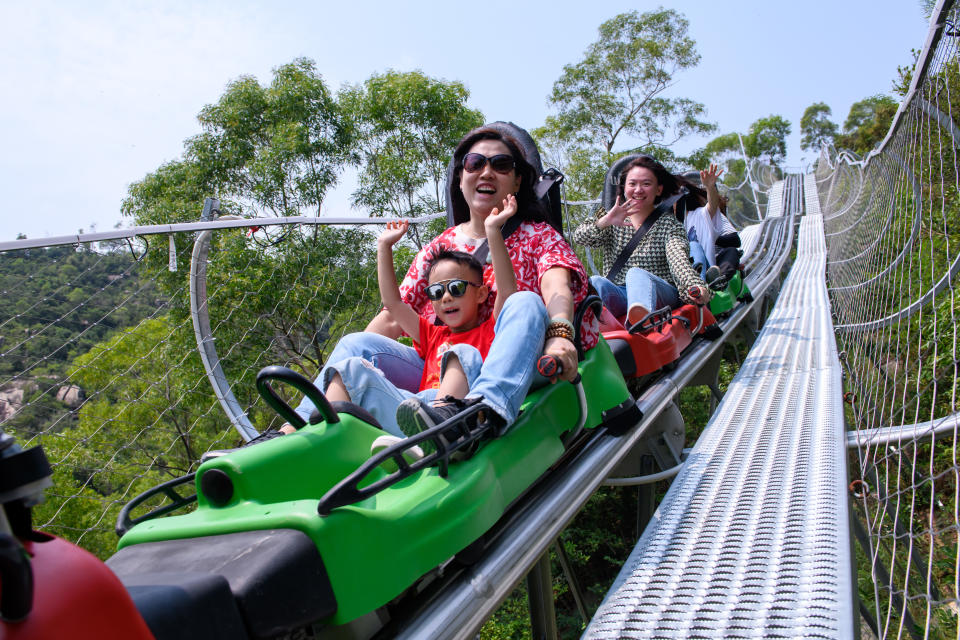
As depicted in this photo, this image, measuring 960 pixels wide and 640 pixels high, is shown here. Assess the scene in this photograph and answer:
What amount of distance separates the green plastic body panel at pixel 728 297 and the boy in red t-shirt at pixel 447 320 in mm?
2682

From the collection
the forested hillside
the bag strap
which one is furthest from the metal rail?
the forested hillside

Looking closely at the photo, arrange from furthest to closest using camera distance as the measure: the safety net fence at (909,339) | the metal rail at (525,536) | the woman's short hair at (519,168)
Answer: the woman's short hair at (519,168), the safety net fence at (909,339), the metal rail at (525,536)

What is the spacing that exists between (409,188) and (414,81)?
6.22 ft

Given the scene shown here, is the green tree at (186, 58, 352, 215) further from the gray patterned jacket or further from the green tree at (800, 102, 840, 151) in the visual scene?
the green tree at (800, 102, 840, 151)

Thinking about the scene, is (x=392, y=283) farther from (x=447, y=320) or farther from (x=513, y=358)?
(x=513, y=358)

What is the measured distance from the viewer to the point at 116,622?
708 mm

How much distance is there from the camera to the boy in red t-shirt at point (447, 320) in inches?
70.2

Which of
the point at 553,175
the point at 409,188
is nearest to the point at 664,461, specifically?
the point at 553,175

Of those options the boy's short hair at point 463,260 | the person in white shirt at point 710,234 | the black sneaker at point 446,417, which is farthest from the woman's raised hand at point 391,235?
the person in white shirt at point 710,234

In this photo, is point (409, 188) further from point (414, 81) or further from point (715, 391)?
point (715, 391)

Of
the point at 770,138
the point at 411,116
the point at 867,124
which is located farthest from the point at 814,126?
the point at 411,116

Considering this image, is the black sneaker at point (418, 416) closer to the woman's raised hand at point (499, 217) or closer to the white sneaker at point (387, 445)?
the white sneaker at point (387, 445)

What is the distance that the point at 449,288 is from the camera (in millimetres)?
2023

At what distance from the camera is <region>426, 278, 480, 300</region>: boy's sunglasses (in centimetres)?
202
